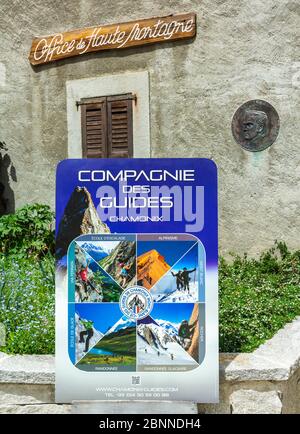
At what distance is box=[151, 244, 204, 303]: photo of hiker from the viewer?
3352mm

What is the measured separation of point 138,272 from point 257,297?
2427 millimetres

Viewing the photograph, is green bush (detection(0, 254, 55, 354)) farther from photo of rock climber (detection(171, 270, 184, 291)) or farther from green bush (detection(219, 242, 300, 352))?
green bush (detection(219, 242, 300, 352))

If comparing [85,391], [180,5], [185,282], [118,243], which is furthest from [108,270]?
[180,5]

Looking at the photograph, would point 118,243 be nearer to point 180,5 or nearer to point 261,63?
point 261,63

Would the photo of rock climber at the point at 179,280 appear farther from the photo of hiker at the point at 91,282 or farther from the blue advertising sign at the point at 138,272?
the photo of hiker at the point at 91,282

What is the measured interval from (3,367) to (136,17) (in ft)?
17.5

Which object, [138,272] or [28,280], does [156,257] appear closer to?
[138,272]

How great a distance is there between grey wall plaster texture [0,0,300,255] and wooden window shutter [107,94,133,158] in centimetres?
33

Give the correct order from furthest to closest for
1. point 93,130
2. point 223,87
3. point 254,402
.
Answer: point 93,130 < point 223,87 < point 254,402

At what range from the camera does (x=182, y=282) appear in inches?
132

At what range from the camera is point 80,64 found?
26.2 feet

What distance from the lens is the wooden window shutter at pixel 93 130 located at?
309 inches

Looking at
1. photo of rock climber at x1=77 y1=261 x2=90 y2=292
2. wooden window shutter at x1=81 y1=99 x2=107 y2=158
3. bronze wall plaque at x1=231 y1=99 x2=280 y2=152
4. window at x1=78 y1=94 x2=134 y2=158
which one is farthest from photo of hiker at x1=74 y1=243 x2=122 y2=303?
wooden window shutter at x1=81 y1=99 x2=107 y2=158

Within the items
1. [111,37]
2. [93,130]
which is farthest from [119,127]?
[111,37]
